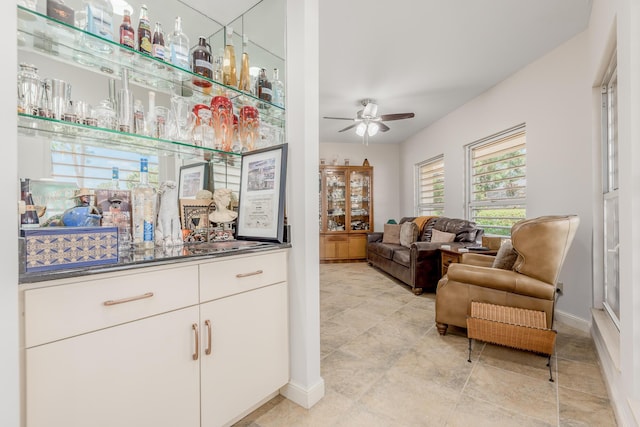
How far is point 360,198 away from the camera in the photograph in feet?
22.1

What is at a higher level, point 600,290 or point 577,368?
point 600,290

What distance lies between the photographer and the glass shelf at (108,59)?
1.12 meters

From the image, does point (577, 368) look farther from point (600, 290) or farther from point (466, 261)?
point (466, 261)

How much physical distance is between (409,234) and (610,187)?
→ 9.33ft

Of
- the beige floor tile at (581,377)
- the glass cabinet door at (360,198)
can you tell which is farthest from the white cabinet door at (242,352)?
the glass cabinet door at (360,198)

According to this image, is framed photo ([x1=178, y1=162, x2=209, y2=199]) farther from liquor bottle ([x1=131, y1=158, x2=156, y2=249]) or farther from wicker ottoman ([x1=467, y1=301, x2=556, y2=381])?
wicker ottoman ([x1=467, y1=301, x2=556, y2=381])

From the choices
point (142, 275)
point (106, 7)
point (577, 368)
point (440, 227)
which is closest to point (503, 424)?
point (577, 368)

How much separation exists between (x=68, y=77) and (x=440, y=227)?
175 inches

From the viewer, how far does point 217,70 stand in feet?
5.86

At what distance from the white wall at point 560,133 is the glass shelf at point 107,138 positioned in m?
3.09

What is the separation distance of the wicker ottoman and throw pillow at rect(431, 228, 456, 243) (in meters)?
1.95

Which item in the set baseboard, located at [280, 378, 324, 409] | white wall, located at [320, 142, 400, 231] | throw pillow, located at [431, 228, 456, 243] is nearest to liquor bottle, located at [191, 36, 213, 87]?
baseboard, located at [280, 378, 324, 409]

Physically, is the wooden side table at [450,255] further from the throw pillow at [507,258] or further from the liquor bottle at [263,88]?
the liquor bottle at [263,88]

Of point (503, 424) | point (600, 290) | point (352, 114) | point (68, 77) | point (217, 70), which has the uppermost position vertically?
point (352, 114)
